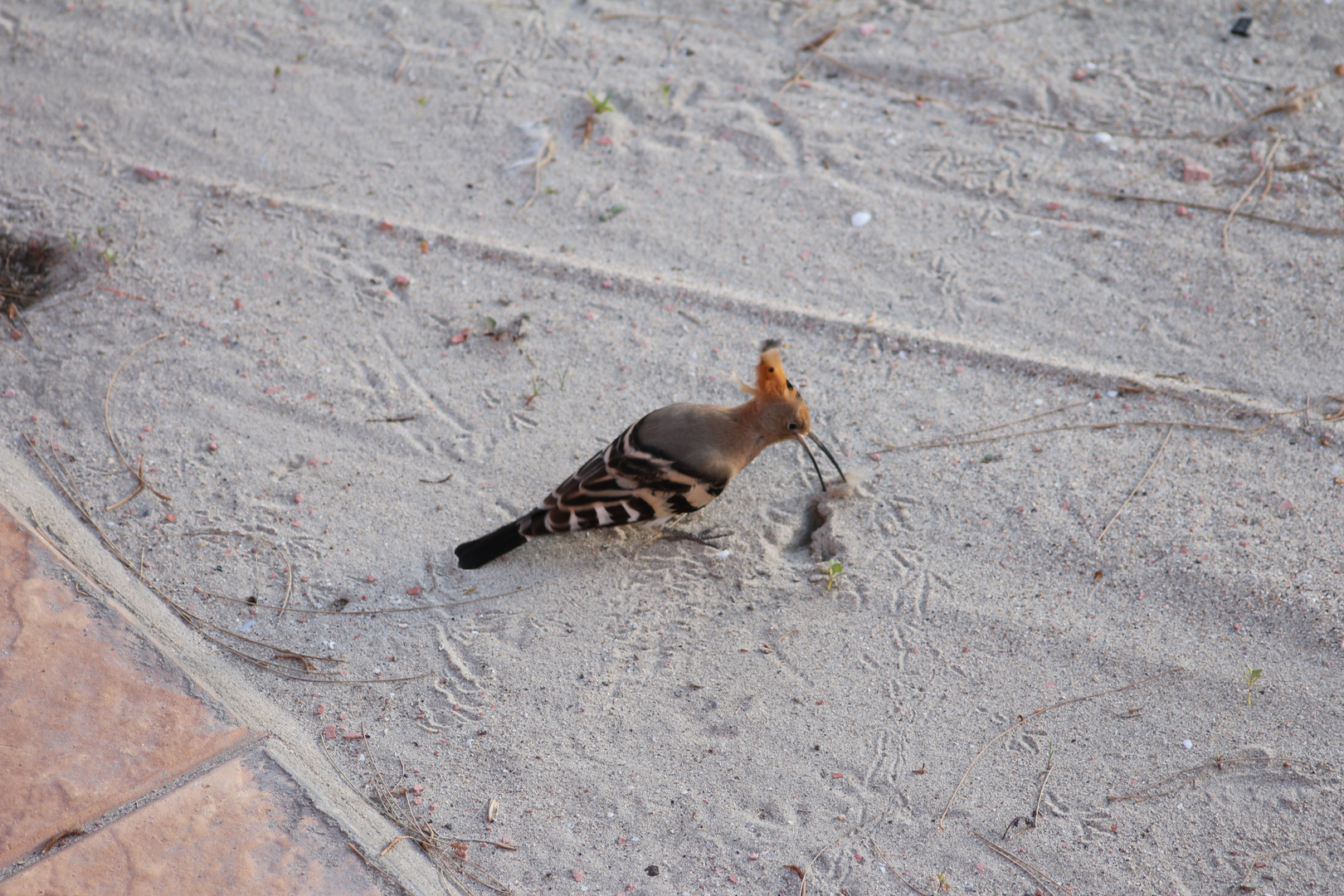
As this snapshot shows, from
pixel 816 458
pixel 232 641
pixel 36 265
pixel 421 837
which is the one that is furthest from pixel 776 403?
pixel 36 265

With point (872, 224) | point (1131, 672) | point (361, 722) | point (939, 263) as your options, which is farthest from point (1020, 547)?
point (361, 722)

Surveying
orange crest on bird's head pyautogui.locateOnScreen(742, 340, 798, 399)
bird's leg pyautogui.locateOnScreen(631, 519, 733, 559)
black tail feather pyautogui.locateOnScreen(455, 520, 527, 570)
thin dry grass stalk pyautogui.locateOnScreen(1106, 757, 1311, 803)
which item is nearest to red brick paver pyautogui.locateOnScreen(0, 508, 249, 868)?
black tail feather pyautogui.locateOnScreen(455, 520, 527, 570)

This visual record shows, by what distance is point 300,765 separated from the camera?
2549 mm

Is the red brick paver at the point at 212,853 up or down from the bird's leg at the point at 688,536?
down

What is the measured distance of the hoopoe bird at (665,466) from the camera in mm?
3133

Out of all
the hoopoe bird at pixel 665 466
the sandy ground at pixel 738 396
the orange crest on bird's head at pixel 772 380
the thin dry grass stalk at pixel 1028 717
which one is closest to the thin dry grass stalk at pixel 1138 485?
the sandy ground at pixel 738 396

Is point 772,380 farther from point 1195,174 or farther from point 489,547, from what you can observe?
point 1195,174

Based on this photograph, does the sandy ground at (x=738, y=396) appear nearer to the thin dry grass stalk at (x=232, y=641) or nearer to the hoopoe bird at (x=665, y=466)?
the thin dry grass stalk at (x=232, y=641)

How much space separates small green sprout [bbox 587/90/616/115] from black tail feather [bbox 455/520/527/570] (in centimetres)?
214

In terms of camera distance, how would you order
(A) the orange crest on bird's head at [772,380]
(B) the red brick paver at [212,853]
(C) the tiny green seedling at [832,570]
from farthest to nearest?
(A) the orange crest on bird's head at [772,380], (C) the tiny green seedling at [832,570], (B) the red brick paver at [212,853]

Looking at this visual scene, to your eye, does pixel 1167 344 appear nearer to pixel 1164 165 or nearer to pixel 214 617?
pixel 1164 165

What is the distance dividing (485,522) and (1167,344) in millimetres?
2604

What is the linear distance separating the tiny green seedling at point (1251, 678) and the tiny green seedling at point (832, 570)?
3.86 ft

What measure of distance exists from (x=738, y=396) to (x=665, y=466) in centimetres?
64
